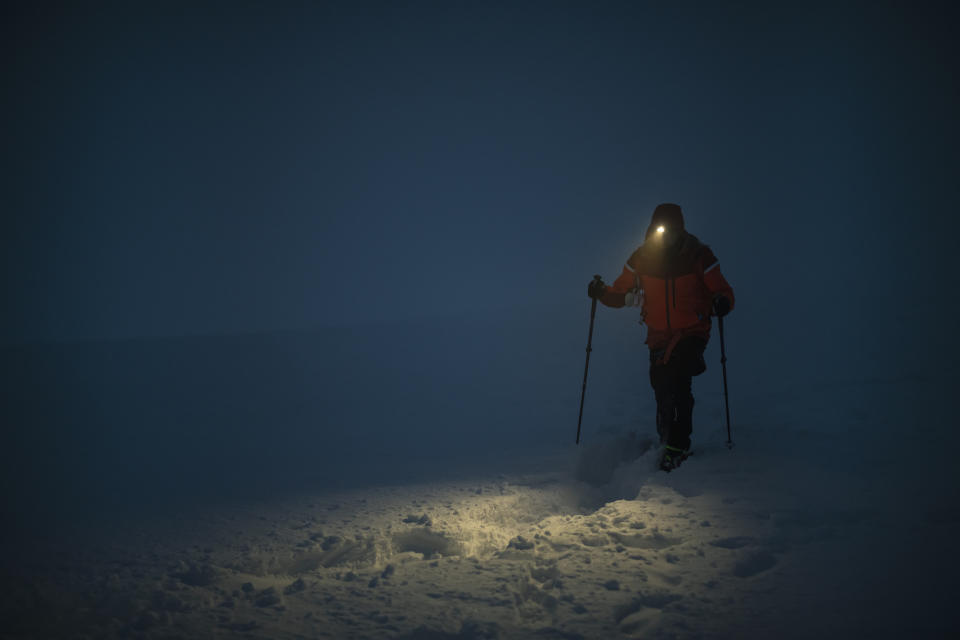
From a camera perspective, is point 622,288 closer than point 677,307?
No

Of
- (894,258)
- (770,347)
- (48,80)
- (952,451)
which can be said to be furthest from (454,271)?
(48,80)

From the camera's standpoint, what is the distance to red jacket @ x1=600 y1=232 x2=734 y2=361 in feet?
13.6

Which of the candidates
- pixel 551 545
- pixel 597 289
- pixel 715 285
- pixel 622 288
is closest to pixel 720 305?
pixel 715 285

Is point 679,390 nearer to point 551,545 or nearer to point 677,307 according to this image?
point 677,307

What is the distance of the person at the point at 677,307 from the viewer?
412cm

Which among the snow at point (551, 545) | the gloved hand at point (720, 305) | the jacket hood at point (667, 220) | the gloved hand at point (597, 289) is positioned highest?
the jacket hood at point (667, 220)

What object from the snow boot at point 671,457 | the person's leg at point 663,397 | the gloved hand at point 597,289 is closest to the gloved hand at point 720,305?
the person's leg at point 663,397

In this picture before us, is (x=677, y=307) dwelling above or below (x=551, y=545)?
above

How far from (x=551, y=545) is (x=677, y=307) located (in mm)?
2586

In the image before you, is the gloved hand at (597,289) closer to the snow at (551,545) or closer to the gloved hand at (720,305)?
the gloved hand at (720,305)

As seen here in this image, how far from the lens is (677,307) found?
4.22 metres

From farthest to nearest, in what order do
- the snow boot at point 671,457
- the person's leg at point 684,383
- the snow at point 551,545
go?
the person's leg at point 684,383
the snow boot at point 671,457
the snow at point 551,545

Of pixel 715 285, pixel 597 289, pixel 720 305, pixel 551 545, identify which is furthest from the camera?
pixel 597 289

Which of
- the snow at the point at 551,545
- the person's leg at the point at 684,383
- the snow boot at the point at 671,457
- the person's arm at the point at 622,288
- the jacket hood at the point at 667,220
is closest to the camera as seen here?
the snow at the point at 551,545
